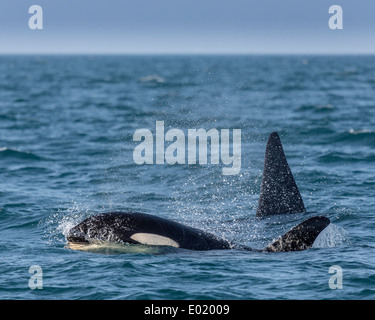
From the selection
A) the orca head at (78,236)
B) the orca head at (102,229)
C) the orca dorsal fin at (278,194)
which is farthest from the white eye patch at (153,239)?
the orca dorsal fin at (278,194)

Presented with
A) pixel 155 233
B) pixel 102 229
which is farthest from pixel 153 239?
pixel 102 229

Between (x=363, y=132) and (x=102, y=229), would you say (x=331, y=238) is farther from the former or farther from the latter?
(x=363, y=132)

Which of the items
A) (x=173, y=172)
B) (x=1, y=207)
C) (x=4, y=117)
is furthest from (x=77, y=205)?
(x=4, y=117)

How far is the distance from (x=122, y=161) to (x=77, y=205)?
7217 mm

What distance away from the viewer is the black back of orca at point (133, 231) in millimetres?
12852

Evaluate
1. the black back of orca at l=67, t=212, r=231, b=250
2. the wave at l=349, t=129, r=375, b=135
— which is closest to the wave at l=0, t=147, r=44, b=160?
the black back of orca at l=67, t=212, r=231, b=250

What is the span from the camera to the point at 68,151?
28609mm

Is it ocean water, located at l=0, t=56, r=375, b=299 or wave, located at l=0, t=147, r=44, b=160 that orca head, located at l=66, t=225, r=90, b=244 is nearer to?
ocean water, located at l=0, t=56, r=375, b=299

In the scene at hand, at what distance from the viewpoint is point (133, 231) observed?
1291cm

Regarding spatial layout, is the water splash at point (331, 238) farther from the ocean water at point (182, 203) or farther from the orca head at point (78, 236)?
the orca head at point (78, 236)

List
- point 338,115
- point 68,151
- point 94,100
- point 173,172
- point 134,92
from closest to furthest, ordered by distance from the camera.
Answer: point 173,172 → point 68,151 → point 338,115 → point 94,100 → point 134,92

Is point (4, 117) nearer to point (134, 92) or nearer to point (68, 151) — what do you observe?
point (68, 151)

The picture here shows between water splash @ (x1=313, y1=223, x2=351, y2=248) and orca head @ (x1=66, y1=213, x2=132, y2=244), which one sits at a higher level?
orca head @ (x1=66, y1=213, x2=132, y2=244)

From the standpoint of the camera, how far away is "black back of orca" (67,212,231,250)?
Result: 12.9 meters
